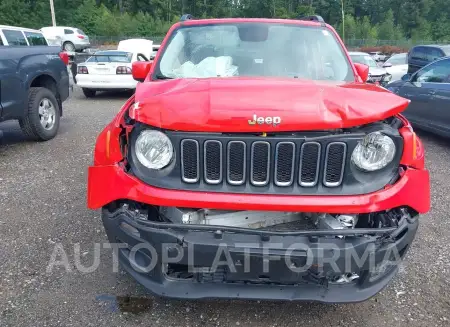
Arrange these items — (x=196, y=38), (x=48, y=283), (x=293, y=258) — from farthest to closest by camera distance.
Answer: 1. (x=196, y=38)
2. (x=48, y=283)
3. (x=293, y=258)

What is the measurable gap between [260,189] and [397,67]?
14.8m

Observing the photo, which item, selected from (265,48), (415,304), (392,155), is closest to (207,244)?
(392,155)

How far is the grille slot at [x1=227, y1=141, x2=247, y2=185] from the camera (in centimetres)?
227

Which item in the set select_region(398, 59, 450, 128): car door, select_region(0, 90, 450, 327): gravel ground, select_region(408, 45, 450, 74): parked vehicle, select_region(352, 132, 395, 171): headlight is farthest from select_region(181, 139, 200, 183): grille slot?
select_region(408, 45, 450, 74): parked vehicle

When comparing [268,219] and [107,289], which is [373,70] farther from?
[107,289]

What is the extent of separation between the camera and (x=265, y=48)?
3596mm

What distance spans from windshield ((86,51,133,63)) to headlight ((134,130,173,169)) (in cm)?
1084

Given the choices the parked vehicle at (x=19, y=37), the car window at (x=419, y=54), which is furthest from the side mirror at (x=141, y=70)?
the car window at (x=419, y=54)

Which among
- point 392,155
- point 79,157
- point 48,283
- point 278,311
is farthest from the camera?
point 79,157

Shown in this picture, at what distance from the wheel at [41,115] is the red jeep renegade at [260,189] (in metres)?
4.63

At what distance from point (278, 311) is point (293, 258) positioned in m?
0.81

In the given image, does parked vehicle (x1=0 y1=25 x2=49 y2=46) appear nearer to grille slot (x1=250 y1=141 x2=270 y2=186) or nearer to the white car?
grille slot (x1=250 y1=141 x2=270 y2=186)

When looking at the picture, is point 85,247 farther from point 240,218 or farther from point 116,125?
point 240,218

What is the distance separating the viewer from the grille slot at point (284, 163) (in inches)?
89.4
